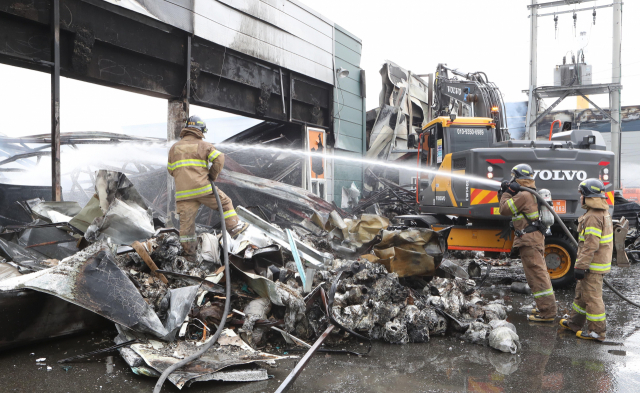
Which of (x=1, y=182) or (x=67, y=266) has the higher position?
(x=1, y=182)

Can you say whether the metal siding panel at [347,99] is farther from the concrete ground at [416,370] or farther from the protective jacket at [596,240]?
the concrete ground at [416,370]

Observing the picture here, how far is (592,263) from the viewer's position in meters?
4.56

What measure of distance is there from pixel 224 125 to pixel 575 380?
29.2 ft

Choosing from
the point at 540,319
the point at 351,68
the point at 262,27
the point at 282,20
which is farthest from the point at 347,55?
the point at 540,319

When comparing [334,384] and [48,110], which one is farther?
[48,110]

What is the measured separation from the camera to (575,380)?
337cm

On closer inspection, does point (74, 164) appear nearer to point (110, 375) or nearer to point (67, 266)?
point (67, 266)

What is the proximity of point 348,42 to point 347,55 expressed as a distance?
0.40m

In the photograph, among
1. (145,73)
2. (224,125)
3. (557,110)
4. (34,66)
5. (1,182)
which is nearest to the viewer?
(34,66)

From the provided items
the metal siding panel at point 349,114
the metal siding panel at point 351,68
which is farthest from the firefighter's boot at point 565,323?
the metal siding panel at point 351,68

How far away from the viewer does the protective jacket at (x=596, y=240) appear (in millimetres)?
4500

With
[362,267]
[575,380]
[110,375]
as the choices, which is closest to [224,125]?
[362,267]

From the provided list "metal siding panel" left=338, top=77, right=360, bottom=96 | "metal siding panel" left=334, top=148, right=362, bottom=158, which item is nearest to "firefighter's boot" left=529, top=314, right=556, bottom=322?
"metal siding panel" left=334, top=148, right=362, bottom=158

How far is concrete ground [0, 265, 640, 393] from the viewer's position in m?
3.11
